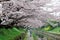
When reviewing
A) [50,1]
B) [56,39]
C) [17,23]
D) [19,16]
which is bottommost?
[56,39]

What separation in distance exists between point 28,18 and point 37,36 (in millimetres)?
485

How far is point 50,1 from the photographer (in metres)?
2.32

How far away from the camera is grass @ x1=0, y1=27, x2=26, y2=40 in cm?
240

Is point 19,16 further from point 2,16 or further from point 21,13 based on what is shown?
point 2,16

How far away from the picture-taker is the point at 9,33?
95.7 inches

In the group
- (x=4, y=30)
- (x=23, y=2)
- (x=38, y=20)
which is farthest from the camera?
(x=4, y=30)

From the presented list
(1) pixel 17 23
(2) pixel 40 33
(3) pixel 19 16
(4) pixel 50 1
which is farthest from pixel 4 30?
(4) pixel 50 1

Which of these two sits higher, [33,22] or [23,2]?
[23,2]

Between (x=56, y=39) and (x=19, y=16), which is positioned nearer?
(x=19, y=16)

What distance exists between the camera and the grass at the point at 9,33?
2398mm

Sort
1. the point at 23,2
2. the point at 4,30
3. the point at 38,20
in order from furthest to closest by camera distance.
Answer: the point at 4,30, the point at 38,20, the point at 23,2

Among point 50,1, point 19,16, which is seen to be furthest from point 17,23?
point 50,1

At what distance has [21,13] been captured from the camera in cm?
208

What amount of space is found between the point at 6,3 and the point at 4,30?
57cm
